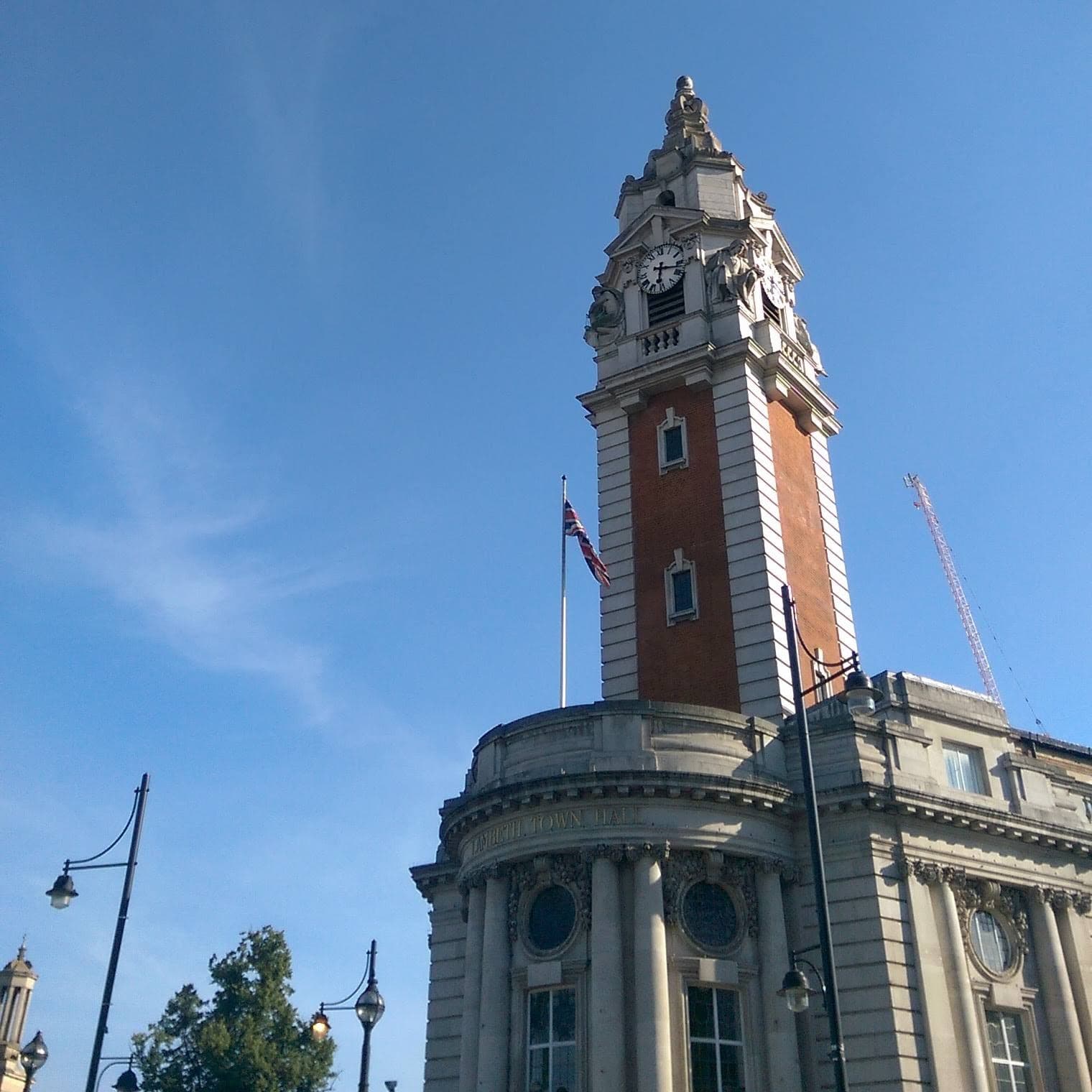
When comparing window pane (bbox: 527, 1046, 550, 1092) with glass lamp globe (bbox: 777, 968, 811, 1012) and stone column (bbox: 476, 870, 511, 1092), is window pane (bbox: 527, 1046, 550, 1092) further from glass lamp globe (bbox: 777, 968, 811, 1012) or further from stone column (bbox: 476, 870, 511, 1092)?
glass lamp globe (bbox: 777, 968, 811, 1012)

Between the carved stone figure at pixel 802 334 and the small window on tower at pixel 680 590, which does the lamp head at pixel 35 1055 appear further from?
the carved stone figure at pixel 802 334

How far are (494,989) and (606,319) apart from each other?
26.5 meters

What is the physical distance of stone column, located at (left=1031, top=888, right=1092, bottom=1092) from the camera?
30.6 meters

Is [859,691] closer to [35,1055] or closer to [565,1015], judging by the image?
[565,1015]

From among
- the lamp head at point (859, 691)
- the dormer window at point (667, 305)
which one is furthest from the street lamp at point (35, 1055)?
the dormer window at point (667, 305)

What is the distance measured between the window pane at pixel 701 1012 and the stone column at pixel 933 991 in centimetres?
515

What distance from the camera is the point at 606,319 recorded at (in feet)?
155

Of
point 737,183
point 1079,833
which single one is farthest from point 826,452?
point 1079,833

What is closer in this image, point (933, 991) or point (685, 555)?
point (933, 991)

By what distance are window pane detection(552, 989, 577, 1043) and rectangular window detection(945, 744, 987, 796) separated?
1233 centimetres

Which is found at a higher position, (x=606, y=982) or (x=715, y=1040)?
(x=606, y=982)

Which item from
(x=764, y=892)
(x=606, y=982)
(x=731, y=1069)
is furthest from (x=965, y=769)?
(x=606, y=982)

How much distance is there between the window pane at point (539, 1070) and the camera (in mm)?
28391

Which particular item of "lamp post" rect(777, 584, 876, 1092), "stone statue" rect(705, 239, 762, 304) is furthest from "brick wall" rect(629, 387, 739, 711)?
"lamp post" rect(777, 584, 876, 1092)
